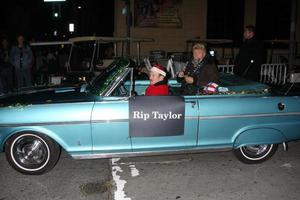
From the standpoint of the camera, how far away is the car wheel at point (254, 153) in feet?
19.8

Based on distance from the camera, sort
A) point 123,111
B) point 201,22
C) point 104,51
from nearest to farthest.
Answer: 1. point 123,111
2. point 104,51
3. point 201,22

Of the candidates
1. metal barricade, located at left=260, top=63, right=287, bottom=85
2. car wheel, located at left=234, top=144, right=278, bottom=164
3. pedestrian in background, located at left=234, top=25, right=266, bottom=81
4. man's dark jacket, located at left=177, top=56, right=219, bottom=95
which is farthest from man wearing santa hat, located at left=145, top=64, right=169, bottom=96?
metal barricade, located at left=260, top=63, right=287, bottom=85

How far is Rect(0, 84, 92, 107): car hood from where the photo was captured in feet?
18.2

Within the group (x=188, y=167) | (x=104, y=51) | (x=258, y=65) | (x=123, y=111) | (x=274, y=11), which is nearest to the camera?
(x=123, y=111)

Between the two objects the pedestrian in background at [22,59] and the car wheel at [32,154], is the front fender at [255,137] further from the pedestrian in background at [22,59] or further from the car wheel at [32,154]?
the pedestrian in background at [22,59]

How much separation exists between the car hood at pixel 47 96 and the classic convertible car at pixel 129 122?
0.01m

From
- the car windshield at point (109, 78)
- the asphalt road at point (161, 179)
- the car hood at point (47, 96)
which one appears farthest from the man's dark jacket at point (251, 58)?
the car hood at point (47, 96)

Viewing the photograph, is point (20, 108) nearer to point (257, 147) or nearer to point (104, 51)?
point (257, 147)

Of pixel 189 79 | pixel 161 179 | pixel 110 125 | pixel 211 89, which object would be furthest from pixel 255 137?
pixel 110 125

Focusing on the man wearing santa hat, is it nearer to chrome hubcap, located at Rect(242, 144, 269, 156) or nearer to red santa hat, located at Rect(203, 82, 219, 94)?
red santa hat, located at Rect(203, 82, 219, 94)

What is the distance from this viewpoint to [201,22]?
15.7 m

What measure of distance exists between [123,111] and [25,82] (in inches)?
246

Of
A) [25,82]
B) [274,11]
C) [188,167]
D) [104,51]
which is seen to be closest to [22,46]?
[25,82]

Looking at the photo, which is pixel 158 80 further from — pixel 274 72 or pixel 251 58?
pixel 274 72
